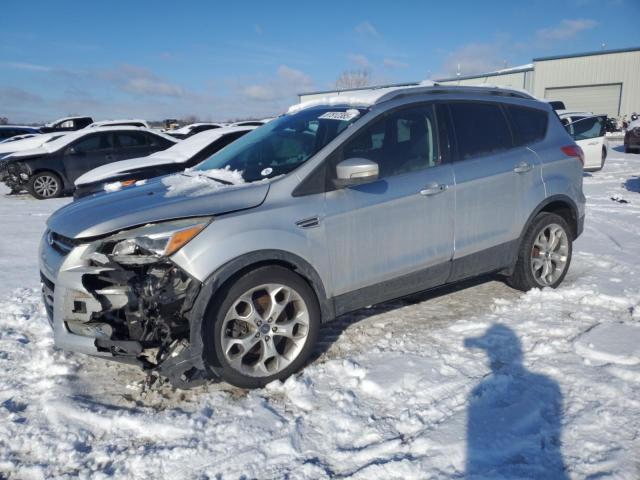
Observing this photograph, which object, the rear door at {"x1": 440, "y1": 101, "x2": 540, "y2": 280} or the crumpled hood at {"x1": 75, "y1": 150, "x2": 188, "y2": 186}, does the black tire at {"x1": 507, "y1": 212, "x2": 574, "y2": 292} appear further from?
the crumpled hood at {"x1": 75, "y1": 150, "x2": 188, "y2": 186}

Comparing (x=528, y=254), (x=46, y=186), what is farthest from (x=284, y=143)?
(x=46, y=186)

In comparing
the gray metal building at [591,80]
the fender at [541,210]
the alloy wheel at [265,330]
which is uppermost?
the gray metal building at [591,80]

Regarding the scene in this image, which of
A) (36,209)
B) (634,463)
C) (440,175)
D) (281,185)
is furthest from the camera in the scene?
(36,209)

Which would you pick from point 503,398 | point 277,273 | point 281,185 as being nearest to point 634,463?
point 503,398

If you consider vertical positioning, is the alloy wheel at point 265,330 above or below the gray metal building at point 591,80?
below

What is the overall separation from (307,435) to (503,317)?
7.35ft

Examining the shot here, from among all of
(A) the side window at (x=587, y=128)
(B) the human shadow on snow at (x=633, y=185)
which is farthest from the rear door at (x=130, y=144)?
(B) the human shadow on snow at (x=633, y=185)

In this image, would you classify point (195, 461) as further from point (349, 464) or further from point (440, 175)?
point (440, 175)

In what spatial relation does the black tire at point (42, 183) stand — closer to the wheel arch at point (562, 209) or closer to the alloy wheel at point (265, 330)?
the alloy wheel at point (265, 330)

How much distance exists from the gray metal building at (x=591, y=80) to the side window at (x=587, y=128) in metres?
22.6

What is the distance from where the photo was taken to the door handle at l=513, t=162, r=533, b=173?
4402 mm

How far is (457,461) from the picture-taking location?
8.23ft

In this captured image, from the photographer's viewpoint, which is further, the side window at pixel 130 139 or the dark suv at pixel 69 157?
the side window at pixel 130 139

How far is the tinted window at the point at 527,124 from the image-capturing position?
15.0 ft
